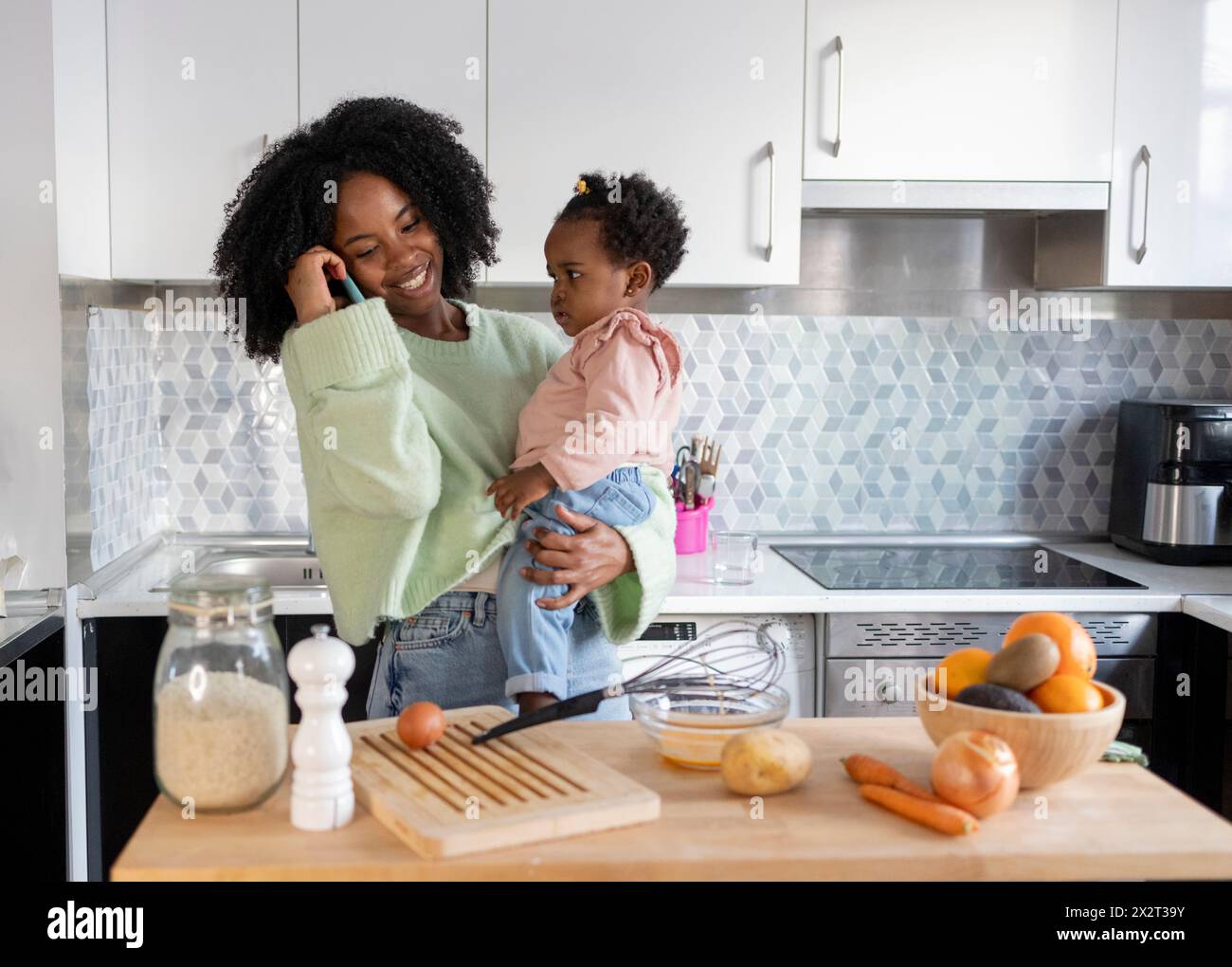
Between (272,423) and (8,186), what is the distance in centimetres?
88

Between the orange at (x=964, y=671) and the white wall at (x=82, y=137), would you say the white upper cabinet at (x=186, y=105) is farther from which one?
the orange at (x=964, y=671)

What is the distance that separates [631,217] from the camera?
184 cm

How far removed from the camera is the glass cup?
2.64 m

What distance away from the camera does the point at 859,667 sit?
2.60 meters

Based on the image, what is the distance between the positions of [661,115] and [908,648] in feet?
4.00

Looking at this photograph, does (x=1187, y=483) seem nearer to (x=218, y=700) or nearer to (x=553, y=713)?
(x=553, y=713)

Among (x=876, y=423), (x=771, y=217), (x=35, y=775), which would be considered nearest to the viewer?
(x=35, y=775)

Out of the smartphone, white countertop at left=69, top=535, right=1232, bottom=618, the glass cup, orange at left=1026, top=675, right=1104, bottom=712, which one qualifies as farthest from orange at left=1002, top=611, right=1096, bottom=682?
the glass cup

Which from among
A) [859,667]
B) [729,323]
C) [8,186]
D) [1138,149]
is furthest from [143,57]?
[1138,149]

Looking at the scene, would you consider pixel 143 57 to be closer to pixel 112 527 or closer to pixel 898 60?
pixel 112 527

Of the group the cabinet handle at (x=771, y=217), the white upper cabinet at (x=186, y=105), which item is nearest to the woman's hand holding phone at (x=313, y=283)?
the white upper cabinet at (x=186, y=105)

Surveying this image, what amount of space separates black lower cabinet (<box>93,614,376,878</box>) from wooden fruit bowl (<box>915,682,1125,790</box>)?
5.36 feet

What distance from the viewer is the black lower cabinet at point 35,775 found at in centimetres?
220

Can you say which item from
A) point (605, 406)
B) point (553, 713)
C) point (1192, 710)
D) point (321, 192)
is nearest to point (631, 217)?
point (605, 406)
